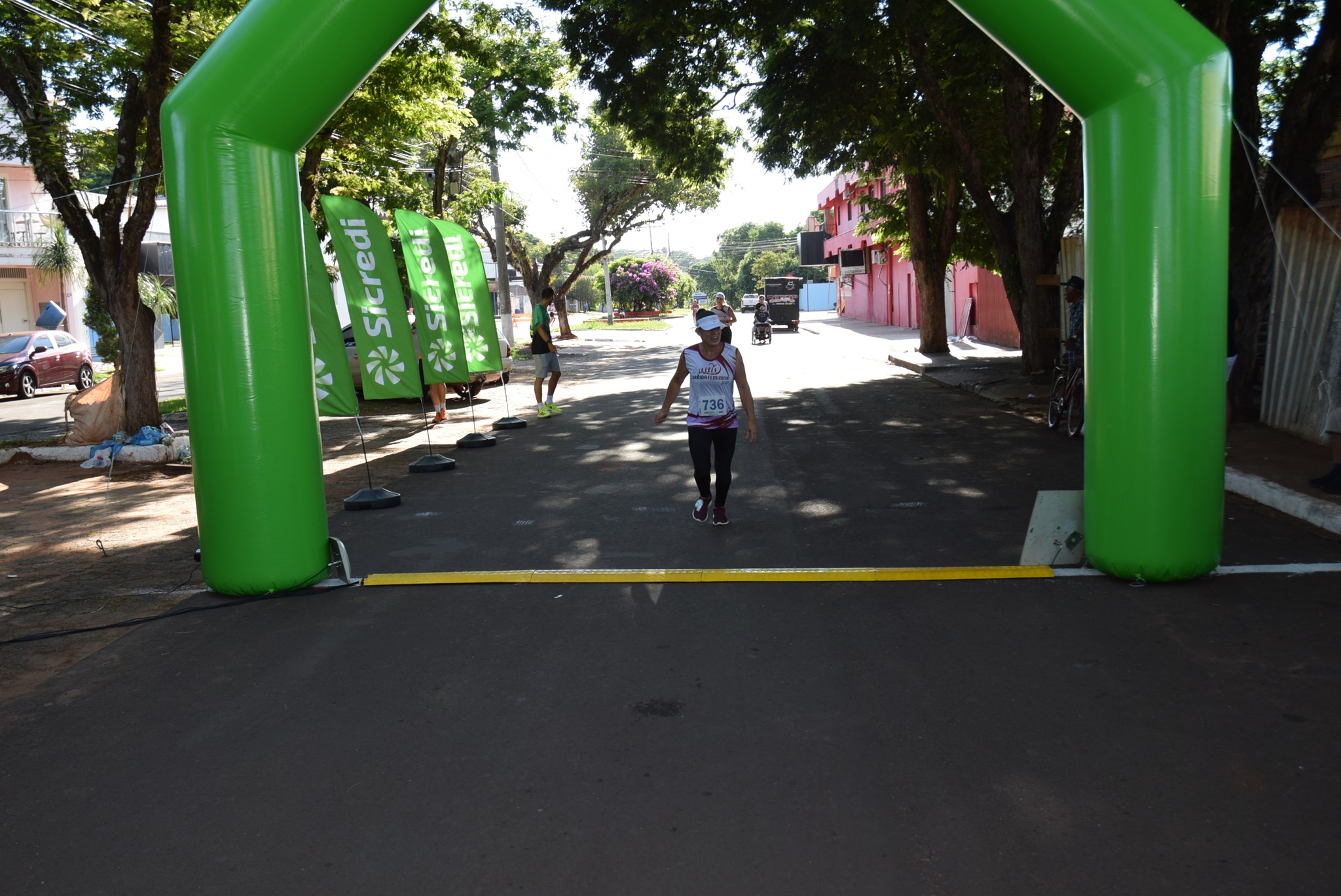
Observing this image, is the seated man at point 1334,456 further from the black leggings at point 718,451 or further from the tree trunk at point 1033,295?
the tree trunk at point 1033,295

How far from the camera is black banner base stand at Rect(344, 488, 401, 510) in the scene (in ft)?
31.7

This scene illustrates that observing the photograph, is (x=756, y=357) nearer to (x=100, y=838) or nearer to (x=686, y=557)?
(x=686, y=557)

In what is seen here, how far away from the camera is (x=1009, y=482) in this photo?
9.79 metres

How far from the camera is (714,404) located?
26.7 ft

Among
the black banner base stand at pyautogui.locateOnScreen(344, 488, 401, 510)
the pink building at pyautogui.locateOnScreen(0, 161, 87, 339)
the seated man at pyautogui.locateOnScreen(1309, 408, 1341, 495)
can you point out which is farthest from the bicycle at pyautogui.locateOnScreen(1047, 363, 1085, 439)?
the pink building at pyautogui.locateOnScreen(0, 161, 87, 339)

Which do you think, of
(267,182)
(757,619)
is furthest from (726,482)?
(267,182)

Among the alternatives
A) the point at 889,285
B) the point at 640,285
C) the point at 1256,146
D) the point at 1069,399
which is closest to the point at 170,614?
the point at 1069,399

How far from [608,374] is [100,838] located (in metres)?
22.6

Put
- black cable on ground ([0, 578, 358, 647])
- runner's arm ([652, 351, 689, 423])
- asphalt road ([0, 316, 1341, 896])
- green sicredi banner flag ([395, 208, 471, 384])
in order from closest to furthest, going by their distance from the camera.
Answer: asphalt road ([0, 316, 1341, 896])
black cable on ground ([0, 578, 358, 647])
runner's arm ([652, 351, 689, 423])
green sicredi banner flag ([395, 208, 471, 384])

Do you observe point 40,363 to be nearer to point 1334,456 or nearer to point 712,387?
point 712,387

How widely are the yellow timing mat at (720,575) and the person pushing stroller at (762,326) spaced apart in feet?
103

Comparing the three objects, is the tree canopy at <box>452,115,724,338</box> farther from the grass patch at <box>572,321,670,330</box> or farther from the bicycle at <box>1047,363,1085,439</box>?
the bicycle at <box>1047,363,1085,439</box>

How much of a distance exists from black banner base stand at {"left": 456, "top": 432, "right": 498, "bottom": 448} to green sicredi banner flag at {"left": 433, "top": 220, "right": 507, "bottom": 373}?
0.93 metres

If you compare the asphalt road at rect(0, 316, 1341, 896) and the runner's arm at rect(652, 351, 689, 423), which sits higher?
the runner's arm at rect(652, 351, 689, 423)
